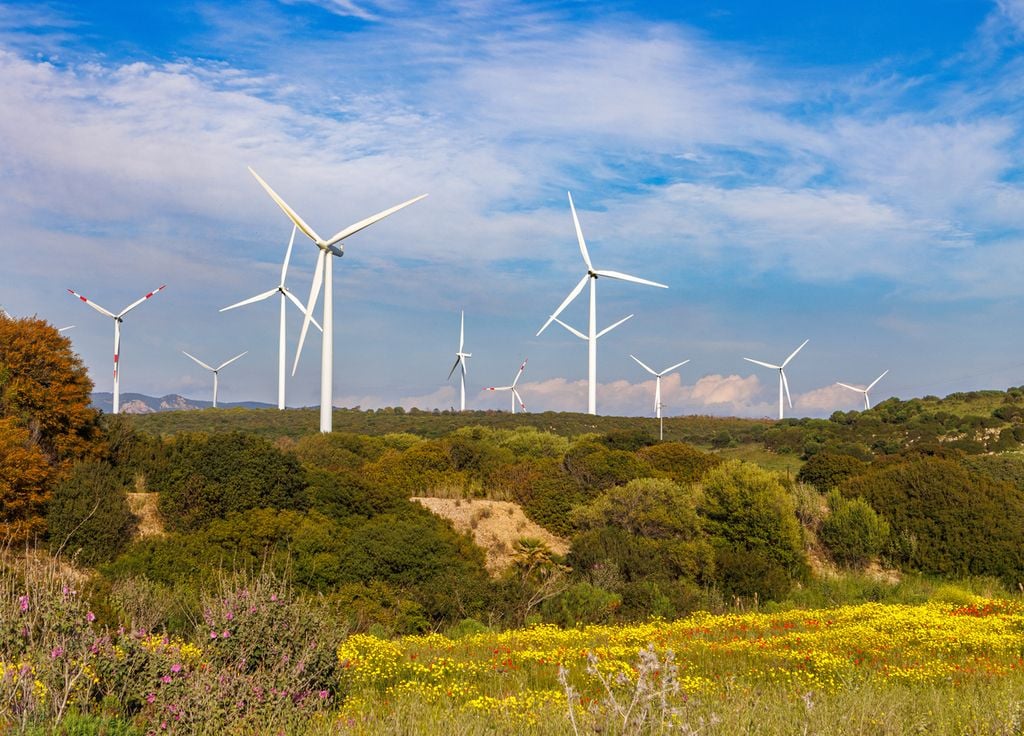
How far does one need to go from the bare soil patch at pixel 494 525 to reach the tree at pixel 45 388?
1166 cm

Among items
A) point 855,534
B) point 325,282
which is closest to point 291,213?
point 325,282

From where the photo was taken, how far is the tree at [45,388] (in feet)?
85.9

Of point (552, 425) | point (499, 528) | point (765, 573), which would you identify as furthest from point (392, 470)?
point (552, 425)

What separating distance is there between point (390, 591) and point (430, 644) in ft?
21.6

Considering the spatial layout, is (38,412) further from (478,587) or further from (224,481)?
(478,587)

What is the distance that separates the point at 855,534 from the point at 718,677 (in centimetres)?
2158

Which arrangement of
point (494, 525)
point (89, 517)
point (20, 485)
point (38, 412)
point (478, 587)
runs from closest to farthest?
point (89, 517) → point (478, 587) → point (20, 485) → point (38, 412) → point (494, 525)

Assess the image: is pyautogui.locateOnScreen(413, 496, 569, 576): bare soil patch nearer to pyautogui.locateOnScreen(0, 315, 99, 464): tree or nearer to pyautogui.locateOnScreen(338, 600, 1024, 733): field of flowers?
pyautogui.locateOnScreen(338, 600, 1024, 733): field of flowers

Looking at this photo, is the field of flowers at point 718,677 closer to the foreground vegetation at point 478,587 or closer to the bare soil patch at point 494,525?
the foreground vegetation at point 478,587

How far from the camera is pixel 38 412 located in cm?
2659

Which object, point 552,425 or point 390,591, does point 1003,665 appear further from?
→ point 552,425

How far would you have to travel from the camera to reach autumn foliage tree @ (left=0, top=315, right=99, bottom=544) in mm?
23797

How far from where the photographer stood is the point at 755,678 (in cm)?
1305

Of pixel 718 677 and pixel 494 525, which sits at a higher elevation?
pixel 494 525
